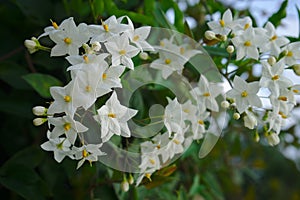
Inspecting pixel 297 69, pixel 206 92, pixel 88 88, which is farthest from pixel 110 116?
pixel 297 69

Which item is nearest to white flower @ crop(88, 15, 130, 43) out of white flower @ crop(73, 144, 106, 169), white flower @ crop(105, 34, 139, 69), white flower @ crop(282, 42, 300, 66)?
white flower @ crop(105, 34, 139, 69)

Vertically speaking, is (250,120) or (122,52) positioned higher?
(122,52)

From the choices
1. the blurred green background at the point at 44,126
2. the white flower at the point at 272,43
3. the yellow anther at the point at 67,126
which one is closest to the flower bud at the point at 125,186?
the blurred green background at the point at 44,126

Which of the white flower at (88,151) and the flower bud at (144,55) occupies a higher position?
the flower bud at (144,55)

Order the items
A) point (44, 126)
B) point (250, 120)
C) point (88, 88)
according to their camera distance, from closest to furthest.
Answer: point (88, 88) < point (250, 120) < point (44, 126)

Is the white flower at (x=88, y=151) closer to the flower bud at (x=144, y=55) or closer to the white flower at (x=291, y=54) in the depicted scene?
the flower bud at (x=144, y=55)

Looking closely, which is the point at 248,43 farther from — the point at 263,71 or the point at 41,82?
the point at 41,82
